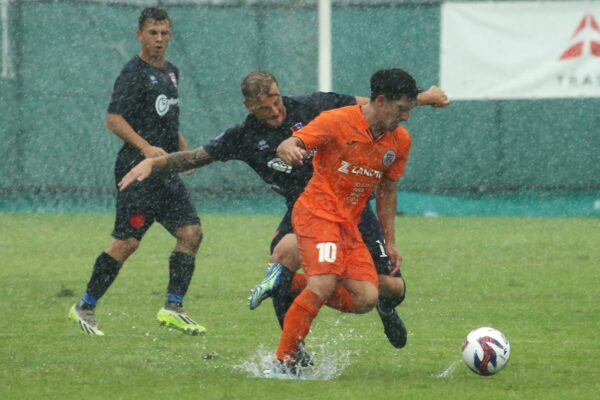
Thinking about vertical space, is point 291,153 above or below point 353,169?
above

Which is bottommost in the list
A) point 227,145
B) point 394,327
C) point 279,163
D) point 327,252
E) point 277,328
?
point 277,328

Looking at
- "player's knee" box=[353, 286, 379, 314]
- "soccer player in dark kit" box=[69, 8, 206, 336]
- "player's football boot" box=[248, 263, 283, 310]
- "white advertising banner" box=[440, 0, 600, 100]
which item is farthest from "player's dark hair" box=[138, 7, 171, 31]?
"white advertising banner" box=[440, 0, 600, 100]

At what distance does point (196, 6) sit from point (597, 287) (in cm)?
921

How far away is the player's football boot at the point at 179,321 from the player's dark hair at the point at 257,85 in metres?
2.07

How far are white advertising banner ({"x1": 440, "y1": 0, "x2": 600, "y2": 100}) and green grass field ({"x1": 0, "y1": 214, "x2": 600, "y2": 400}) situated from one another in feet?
8.98

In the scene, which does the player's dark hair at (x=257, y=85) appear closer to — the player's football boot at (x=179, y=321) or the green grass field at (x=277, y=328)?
the green grass field at (x=277, y=328)

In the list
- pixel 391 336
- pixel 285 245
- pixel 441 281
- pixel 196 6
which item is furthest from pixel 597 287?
pixel 196 6

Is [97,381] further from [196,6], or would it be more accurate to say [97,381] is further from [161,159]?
[196,6]

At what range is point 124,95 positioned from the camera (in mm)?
9062

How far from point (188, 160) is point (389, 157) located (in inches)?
47.3

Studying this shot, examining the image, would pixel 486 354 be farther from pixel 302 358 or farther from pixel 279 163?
pixel 279 163

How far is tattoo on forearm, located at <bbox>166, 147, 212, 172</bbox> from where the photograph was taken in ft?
24.8

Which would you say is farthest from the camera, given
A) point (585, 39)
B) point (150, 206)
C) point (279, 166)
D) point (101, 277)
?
point (585, 39)

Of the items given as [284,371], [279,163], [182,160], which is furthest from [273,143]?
[284,371]
